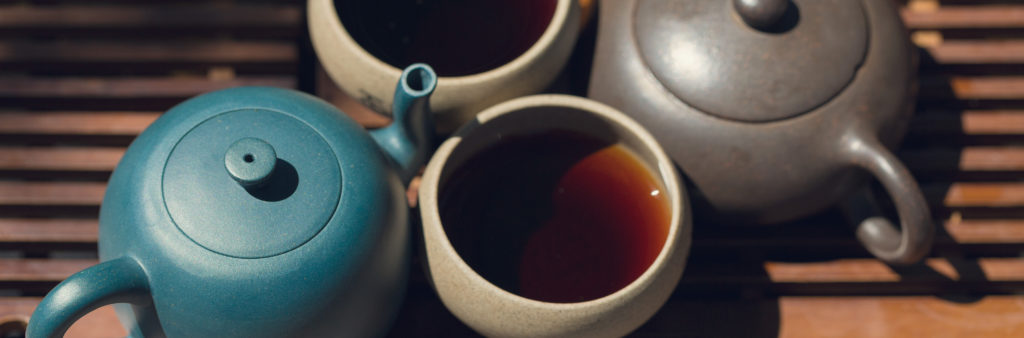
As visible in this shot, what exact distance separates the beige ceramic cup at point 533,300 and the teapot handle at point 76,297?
0.24 metres

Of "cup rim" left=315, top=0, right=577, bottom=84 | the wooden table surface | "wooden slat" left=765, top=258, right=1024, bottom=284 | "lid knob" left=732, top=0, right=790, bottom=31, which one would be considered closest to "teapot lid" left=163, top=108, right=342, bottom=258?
"cup rim" left=315, top=0, right=577, bottom=84

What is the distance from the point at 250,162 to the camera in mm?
623

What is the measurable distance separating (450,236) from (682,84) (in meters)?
0.25

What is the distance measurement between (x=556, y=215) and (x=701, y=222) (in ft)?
0.56

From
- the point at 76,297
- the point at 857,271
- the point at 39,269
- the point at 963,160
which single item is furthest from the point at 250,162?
the point at 963,160

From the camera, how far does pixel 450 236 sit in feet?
2.60

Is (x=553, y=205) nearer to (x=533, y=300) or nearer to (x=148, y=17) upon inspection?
(x=533, y=300)

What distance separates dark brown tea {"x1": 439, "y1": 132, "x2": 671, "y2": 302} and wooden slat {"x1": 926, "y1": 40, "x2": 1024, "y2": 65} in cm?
46

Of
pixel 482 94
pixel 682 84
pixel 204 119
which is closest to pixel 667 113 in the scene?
pixel 682 84

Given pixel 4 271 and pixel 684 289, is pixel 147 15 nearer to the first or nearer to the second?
pixel 4 271

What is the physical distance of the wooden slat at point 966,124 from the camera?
38.8 inches

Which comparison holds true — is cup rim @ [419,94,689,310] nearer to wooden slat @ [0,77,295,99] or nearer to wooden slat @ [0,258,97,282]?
wooden slat @ [0,77,295,99]

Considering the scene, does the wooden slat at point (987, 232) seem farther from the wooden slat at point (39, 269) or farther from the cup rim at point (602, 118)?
the wooden slat at point (39, 269)

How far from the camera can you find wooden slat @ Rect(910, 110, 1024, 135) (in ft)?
3.23
